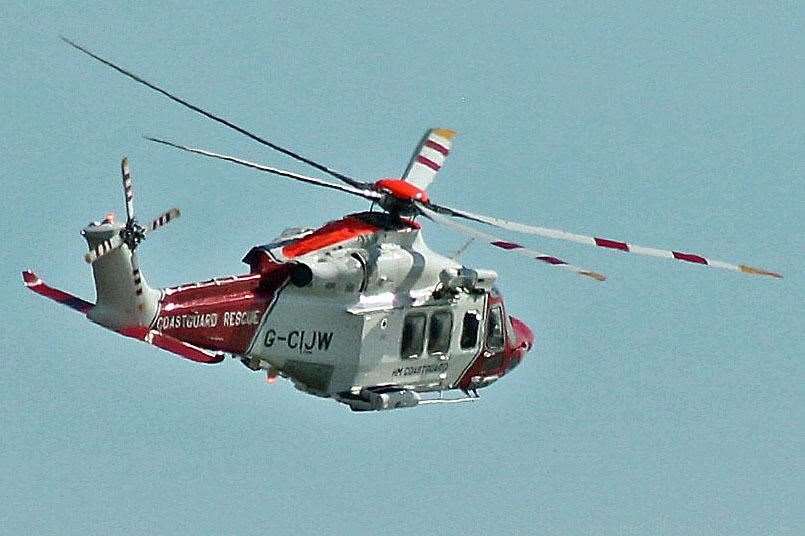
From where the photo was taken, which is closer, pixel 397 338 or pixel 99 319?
pixel 99 319

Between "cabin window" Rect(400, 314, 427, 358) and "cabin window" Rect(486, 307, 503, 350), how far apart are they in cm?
198

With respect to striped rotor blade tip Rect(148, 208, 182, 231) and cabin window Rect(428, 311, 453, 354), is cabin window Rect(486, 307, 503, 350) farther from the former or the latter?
striped rotor blade tip Rect(148, 208, 182, 231)

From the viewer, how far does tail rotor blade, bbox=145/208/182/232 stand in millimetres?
39906

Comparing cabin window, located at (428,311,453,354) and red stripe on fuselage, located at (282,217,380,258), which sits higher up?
red stripe on fuselage, located at (282,217,380,258)

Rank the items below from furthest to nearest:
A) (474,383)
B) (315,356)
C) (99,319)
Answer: (474,383)
(315,356)
(99,319)

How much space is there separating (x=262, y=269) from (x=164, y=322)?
2.22 meters

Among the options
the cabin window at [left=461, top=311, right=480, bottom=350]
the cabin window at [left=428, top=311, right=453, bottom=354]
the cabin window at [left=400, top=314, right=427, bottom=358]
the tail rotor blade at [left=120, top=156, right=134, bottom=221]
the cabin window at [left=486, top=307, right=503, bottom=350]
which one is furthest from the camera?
the cabin window at [left=486, top=307, right=503, bottom=350]

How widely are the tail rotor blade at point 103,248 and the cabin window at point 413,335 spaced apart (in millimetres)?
6529

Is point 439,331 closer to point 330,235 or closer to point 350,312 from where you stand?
point 350,312

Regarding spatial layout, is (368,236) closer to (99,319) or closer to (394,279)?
(394,279)

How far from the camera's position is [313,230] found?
4447 cm

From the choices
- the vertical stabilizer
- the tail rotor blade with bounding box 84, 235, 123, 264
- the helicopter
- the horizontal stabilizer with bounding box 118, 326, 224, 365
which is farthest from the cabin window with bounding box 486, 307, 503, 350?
the tail rotor blade with bounding box 84, 235, 123, 264

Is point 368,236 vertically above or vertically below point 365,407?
above

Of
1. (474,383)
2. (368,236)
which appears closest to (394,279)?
(368,236)
